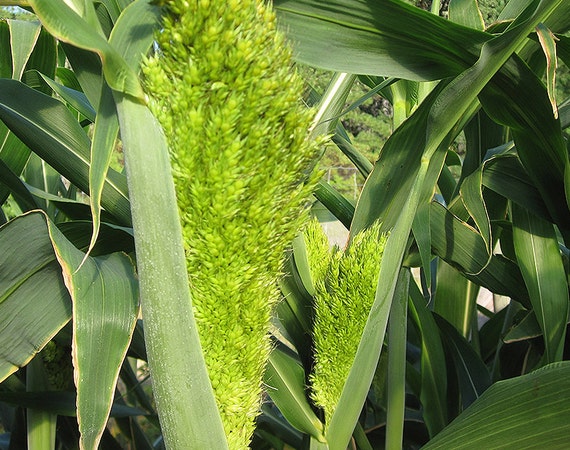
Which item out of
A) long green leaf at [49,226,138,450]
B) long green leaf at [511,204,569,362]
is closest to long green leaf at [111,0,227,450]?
long green leaf at [49,226,138,450]

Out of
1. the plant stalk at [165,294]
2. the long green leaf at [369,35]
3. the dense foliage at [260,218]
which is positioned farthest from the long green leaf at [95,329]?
the long green leaf at [369,35]

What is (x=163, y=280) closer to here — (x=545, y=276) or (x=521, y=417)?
(x=521, y=417)

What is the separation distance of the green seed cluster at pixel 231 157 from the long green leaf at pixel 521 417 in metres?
0.33

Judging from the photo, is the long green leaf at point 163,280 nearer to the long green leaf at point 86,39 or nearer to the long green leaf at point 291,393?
the long green leaf at point 86,39

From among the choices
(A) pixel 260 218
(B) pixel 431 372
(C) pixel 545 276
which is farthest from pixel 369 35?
(B) pixel 431 372

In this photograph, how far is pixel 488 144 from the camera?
1.24 meters

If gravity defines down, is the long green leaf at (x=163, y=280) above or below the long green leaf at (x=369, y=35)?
below

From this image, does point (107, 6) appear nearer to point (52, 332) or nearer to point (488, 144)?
point (52, 332)

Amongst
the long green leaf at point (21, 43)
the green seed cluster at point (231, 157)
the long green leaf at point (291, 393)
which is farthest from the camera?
the long green leaf at point (21, 43)

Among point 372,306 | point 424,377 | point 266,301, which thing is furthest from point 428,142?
Result: point 424,377

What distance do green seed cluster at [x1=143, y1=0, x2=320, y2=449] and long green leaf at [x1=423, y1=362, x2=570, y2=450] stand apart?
328 millimetres

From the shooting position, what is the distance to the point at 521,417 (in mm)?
718

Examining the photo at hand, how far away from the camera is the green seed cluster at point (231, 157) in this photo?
446mm

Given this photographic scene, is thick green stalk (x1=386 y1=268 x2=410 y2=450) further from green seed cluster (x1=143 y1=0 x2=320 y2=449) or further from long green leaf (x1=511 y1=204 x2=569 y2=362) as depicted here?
green seed cluster (x1=143 y1=0 x2=320 y2=449)
